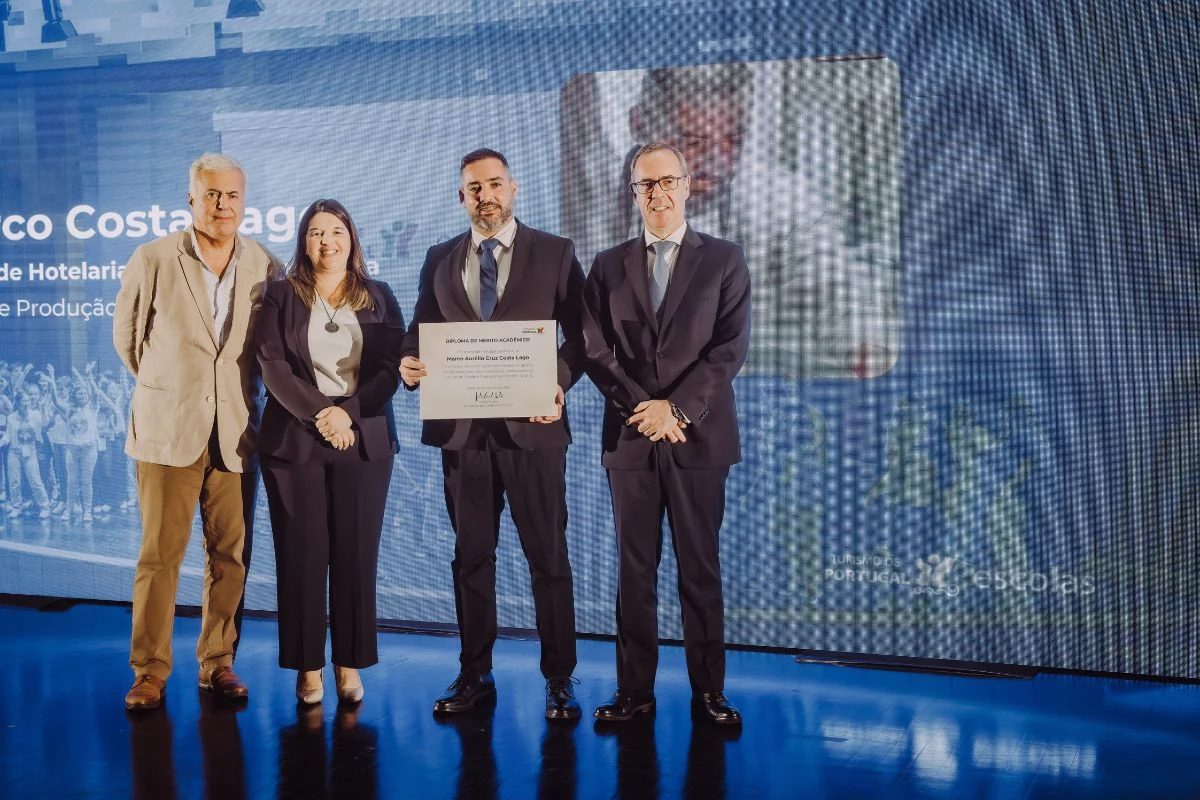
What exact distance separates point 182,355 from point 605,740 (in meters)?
1.72

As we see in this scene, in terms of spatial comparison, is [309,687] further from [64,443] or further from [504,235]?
[64,443]

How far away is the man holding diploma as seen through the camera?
133 inches

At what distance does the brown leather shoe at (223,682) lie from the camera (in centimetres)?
364

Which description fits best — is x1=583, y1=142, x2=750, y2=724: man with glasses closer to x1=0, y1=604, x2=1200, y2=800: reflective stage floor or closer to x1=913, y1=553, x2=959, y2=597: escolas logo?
x1=0, y1=604, x2=1200, y2=800: reflective stage floor

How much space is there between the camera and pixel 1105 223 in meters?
3.93

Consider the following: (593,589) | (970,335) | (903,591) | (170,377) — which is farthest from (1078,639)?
(170,377)

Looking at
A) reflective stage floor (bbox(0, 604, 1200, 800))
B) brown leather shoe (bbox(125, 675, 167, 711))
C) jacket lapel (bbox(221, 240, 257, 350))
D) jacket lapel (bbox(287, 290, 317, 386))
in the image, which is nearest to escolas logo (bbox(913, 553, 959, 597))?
reflective stage floor (bbox(0, 604, 1200, 800))

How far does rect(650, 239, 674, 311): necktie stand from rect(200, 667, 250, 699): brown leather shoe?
1.77 metres

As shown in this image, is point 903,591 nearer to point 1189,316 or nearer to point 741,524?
point 741,524

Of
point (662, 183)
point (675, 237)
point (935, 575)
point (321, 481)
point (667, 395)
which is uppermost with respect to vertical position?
point (662, 183)

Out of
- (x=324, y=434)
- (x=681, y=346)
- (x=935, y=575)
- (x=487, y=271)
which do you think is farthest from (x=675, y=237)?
(x=935, y=575)

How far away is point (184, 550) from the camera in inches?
144

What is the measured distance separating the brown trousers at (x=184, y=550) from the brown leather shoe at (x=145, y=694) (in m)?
0.02

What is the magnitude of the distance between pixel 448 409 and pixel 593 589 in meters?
1.46
